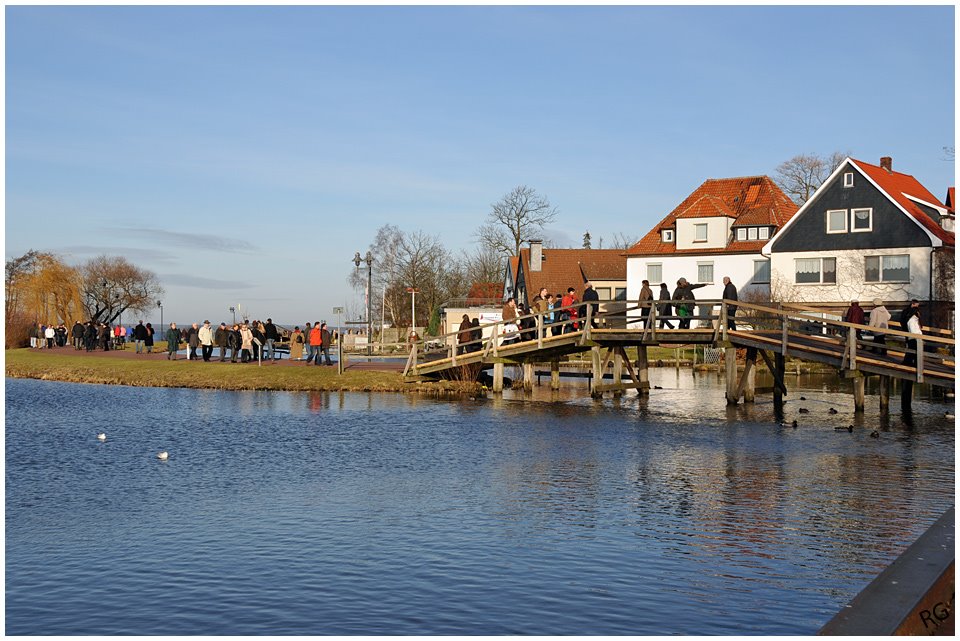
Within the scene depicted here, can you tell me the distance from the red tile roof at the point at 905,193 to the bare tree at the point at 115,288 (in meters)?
73.6

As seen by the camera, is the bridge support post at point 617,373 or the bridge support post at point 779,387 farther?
the bridge support post at point 617,373

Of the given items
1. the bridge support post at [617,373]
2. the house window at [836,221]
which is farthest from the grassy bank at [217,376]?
the house window at [836,221]

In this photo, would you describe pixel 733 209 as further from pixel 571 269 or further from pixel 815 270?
pixel 571 269

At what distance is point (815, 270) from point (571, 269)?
97.8 ft

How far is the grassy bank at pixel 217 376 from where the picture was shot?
38.7 meters

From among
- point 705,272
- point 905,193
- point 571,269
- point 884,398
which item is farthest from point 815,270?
point 884,398

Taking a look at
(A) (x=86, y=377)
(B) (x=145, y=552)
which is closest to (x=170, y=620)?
(B) (x=145, y=552)

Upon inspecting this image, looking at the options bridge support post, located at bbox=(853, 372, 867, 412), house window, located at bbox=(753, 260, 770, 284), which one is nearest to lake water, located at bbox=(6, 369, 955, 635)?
bridge support post, located at bbox=(853, 372, 867, 412)

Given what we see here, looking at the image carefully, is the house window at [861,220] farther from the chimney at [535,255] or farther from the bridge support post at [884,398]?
the chimney at [535,255]

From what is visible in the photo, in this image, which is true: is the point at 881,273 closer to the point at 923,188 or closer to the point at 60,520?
the point at 923,188

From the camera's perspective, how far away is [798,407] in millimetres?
34812

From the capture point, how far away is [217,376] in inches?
1656

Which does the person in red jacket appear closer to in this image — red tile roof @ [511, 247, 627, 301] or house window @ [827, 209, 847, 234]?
house window @ [827, 209, 847, 234]

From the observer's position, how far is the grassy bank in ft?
127
